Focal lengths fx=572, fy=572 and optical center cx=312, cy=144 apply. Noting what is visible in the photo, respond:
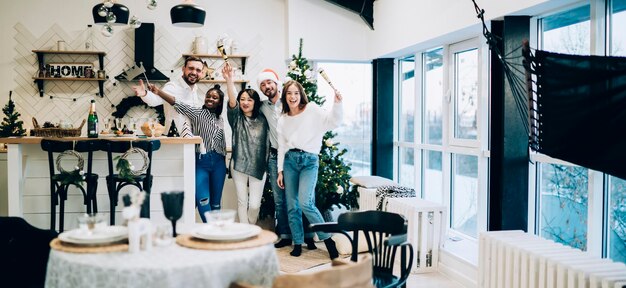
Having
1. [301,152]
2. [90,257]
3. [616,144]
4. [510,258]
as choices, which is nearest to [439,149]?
[301,152]

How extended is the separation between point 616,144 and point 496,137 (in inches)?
60.0

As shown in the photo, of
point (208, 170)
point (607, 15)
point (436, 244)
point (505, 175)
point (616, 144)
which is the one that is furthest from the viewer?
point (208, 170)

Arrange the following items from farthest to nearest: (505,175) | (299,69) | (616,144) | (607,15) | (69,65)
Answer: (69,65), (299,69), (505,175), (607,15), (616,144)

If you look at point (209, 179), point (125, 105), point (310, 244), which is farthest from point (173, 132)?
point (125, 105)

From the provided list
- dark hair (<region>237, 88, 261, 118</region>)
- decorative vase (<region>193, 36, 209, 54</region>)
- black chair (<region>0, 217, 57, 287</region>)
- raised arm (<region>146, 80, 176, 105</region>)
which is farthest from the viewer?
decorative vase (<region>193, 36, 209, 54</region>)

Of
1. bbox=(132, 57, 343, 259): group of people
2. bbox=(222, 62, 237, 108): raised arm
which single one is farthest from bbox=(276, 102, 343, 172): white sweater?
bbox=(222, 62, 237, 108): raised arm

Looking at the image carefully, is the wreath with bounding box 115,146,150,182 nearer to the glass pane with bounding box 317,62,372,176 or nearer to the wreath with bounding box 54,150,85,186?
the wreath with bounding box 54,150,85,186

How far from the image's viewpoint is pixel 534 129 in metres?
3.06

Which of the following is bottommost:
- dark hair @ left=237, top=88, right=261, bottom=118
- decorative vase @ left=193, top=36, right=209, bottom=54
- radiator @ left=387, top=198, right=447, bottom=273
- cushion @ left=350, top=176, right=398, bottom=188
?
radiator @ left=387, top=198, right=447, bottom=273

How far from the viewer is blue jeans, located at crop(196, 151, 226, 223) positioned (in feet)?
16.8

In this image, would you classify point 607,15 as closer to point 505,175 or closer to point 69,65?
point 505,175

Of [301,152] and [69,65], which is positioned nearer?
[301,152]

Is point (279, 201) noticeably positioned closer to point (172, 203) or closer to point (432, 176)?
point (432, 176)

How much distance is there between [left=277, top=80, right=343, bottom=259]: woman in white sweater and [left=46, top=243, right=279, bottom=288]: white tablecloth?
2.61 m
